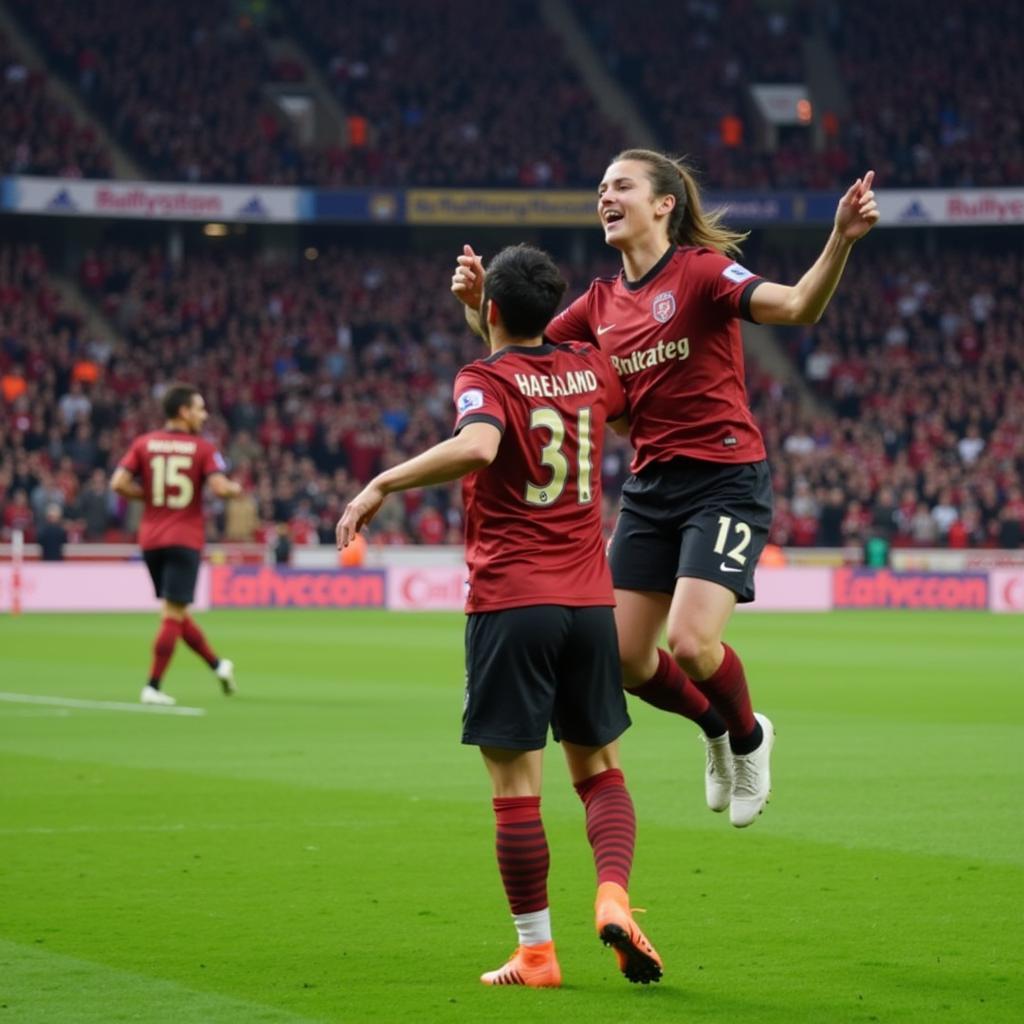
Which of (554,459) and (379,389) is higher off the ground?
(379,389)

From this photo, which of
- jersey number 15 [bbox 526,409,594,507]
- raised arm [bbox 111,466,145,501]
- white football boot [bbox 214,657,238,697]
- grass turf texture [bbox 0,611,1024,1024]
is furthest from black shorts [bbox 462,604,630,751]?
white football boot [bbox 214,657,238,697]

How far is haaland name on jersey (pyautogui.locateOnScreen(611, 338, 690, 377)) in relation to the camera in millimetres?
7152

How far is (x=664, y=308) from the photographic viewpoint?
7.14 m

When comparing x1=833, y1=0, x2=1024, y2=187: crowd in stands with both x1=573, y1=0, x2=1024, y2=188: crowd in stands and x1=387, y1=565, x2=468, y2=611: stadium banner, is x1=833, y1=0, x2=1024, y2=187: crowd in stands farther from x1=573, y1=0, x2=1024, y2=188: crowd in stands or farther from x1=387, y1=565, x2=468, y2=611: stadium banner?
x1=387, y1=565, x2=468, y2=611: stadium banner

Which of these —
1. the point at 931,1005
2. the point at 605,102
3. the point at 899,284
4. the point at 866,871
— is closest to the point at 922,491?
the point at 899,284

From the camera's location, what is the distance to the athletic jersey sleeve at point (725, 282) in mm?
6863

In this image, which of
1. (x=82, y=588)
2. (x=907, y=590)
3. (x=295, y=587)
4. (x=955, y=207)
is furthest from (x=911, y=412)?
(x=82, y=588)

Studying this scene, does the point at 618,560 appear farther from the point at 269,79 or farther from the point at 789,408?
the point at 269,79

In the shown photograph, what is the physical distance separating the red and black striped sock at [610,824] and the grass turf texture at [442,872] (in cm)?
35

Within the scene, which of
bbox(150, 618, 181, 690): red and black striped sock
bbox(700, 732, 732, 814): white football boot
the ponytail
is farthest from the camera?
bbox(150, 618, 181, 690): red and black striped sock

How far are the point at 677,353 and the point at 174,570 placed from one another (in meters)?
9.31

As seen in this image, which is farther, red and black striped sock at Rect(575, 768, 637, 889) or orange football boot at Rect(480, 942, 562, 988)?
red and black striped sock at Rect(575, 768, 637, 889)

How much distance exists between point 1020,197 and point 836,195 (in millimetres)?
4382

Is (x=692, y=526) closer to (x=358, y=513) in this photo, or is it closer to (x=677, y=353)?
(x=677, y=353)
